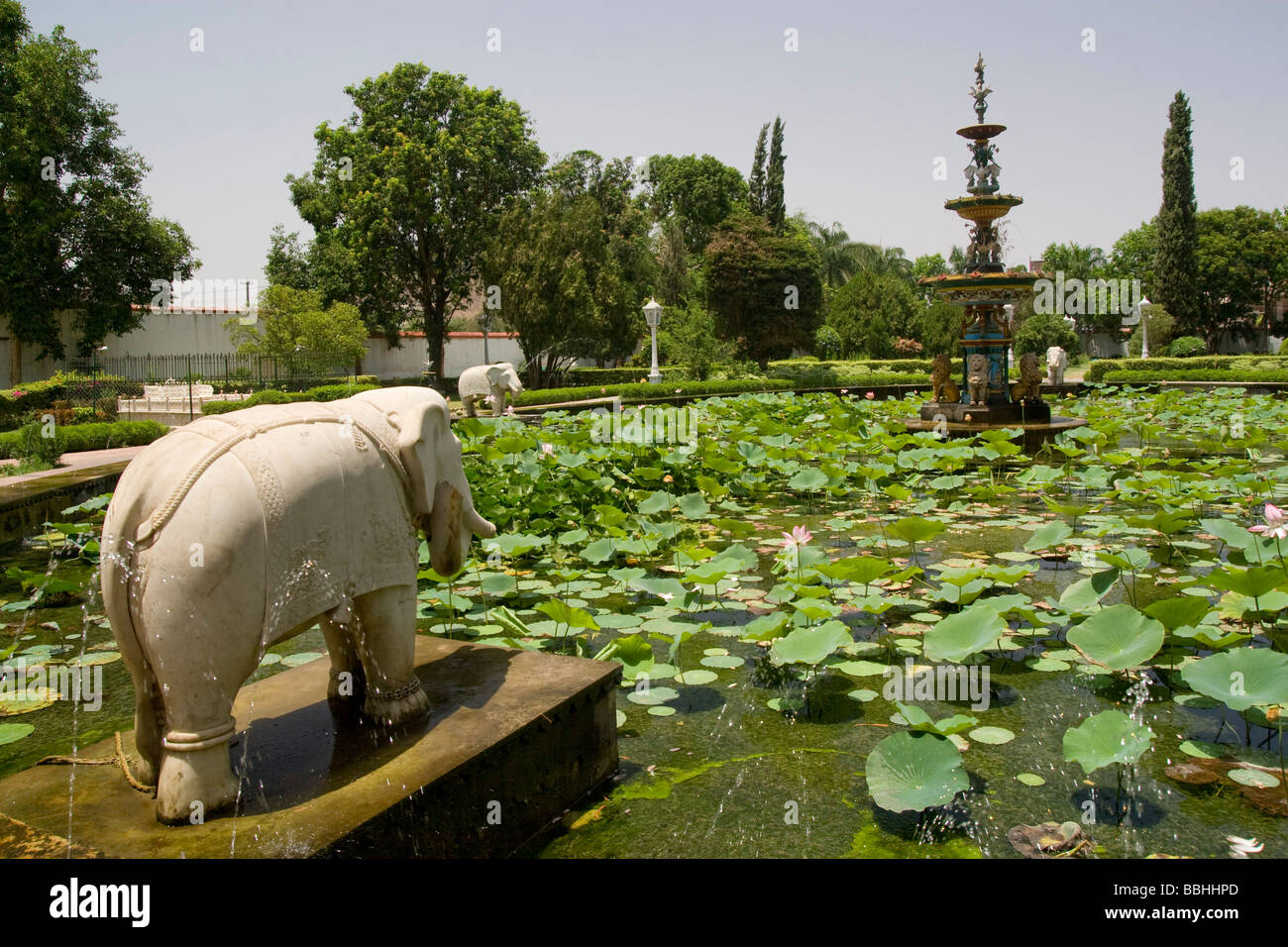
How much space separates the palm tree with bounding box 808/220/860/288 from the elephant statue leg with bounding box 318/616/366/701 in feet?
131

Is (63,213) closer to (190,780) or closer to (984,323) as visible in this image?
(984,323)

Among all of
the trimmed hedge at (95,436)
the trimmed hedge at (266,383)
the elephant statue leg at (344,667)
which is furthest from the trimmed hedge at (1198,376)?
the elephant statue leg at (344,667)

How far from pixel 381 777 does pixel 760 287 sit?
2706 centimetres

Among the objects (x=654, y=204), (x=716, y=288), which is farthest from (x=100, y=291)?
(x=654, y=204)

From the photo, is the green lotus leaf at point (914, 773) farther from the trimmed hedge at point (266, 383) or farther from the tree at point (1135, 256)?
the tree at point (1135, 256)

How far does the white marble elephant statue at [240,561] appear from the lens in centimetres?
176

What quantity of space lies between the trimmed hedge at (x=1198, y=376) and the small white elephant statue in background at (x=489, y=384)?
16749mm

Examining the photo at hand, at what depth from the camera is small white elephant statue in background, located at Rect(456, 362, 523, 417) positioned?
9852 millimetres

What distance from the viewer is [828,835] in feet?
7.59

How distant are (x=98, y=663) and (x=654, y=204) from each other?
43.8m

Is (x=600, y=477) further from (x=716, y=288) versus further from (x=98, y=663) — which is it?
(x=716, y=288)

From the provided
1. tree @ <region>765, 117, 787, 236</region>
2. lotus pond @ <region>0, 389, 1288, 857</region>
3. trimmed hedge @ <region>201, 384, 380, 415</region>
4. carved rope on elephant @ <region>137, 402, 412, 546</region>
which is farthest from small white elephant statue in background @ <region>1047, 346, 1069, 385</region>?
tree @ <region>765, 117, 787, 236</region>

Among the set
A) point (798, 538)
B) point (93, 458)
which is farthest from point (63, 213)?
point (798, 538)

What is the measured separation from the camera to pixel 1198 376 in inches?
855
